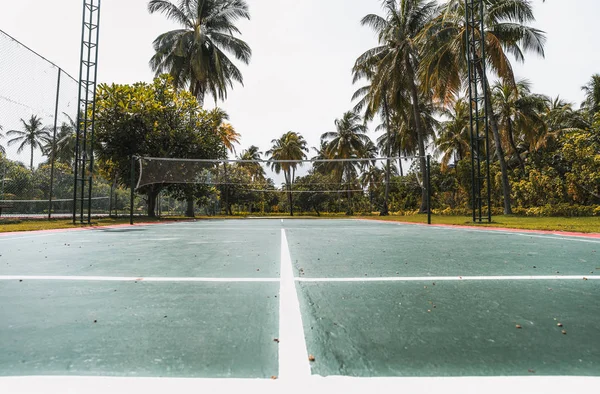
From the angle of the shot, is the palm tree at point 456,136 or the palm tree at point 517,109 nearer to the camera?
the palm tree at point 517,109

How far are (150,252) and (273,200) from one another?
3915cm

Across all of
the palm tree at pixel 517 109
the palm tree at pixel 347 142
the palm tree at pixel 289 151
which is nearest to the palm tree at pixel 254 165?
the palm tree at pixel 289 151

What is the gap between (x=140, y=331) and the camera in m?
1.64

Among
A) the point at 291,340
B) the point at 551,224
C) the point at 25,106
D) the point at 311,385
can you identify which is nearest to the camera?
the point at 311,385

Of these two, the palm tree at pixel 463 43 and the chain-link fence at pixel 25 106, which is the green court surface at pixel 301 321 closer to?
the chain-link fence at pixel 25 106

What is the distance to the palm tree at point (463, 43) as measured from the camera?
50.7ft

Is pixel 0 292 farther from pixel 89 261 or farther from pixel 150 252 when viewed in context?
pixel 150 252

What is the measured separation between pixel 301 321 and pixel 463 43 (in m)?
17.4

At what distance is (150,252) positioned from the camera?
14.9 feet

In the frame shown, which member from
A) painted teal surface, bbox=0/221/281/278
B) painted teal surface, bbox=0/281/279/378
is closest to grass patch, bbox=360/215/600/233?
painted teal surface, bbox=0/221/281/278

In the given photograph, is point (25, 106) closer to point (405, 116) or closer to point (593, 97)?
point (405, 116)

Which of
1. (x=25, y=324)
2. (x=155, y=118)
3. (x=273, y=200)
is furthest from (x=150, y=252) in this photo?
(x=273, y=200)

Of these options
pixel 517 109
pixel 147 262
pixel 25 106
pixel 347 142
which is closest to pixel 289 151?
pixel 347 142

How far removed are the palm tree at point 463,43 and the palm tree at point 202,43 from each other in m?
11.5
